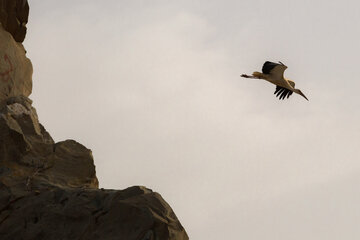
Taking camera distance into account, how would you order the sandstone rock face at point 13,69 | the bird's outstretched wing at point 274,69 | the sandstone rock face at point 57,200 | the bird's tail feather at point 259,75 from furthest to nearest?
1. the bird's tail feather at point 259,75
2. the bird's outstretched wing at point 274,69
3. the sandstone rock face at point 13,69
4. the sandstone rock face at point 57,200

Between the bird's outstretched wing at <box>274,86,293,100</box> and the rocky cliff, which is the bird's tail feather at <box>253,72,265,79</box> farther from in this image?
the rocky cliff

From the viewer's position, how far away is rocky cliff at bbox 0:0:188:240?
40.9 ft

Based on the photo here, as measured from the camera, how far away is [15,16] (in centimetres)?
1708

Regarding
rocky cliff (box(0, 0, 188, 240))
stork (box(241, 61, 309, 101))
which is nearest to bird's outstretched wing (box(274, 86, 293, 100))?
stork (box(241, 61, 309, 101))

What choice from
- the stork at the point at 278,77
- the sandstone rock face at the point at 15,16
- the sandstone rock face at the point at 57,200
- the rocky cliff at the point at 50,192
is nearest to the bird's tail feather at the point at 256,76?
the stork at the point at 278,77

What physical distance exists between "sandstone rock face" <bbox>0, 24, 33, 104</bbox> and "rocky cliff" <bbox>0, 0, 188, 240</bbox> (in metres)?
0.03

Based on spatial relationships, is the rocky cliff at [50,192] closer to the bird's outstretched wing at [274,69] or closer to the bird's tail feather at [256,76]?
the bird's tail feather at [256,76]

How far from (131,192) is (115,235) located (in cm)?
98

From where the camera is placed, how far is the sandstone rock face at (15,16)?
16.7m

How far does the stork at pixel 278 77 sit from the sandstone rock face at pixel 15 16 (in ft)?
20.5

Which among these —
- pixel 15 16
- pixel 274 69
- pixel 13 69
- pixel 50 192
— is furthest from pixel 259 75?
pixel 50 192

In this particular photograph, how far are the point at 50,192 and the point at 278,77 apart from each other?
23.8 feet

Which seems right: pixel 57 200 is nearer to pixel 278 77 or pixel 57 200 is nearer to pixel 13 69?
pixel 13 69

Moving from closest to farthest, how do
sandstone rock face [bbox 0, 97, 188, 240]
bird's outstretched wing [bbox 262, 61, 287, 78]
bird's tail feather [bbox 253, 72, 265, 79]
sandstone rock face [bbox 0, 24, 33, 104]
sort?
sandstone rock face [bbox 0, 97, 188, 240], sandstone rock face [bbox 0, 24, 33, 104], bird's outstretched wing [bbox 262, 61, 287, 78], bird's tail feather [bbox 253, 72, 265, 79]
